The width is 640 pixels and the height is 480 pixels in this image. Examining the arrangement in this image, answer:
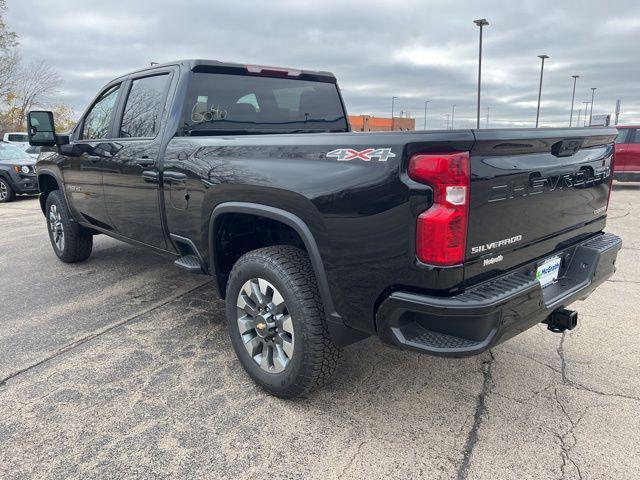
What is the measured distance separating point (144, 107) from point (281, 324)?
2249 millimetres

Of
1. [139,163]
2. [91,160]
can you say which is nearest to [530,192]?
[139,163]

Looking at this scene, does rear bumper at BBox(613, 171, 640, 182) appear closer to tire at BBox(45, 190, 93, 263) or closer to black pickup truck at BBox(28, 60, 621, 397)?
black pickup truck at BBox(28, 60, 621, 397)

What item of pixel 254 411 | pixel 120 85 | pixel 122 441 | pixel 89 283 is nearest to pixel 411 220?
pixel 254 411

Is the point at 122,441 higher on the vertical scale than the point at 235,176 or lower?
lower

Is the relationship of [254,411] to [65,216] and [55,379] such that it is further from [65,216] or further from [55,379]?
[65,216]

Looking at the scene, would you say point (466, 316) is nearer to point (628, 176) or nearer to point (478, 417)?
point (478, 417)

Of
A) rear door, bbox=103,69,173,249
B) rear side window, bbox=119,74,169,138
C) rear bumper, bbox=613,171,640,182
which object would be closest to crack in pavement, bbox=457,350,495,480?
rear door, bbox=103,69,173,249

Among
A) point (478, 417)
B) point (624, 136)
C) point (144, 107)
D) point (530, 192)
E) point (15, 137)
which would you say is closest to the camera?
point (530, 192)

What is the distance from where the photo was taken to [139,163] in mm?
3629

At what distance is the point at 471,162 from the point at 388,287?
0.63m

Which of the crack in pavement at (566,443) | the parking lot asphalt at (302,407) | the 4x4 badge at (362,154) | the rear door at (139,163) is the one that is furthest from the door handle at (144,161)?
the crack in pavement at (566,443)

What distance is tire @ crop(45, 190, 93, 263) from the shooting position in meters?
5.21

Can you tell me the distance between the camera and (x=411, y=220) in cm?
201

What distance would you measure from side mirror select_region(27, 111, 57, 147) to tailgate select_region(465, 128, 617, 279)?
4.19m
